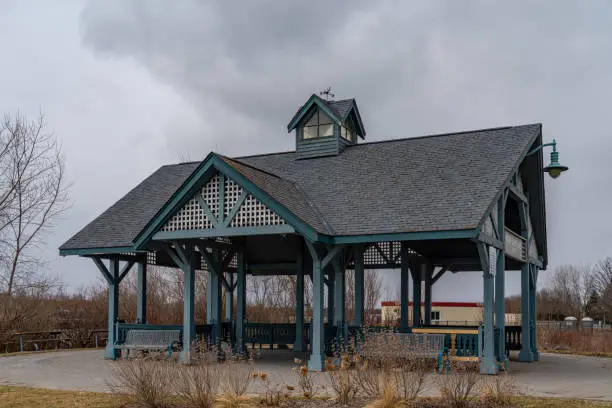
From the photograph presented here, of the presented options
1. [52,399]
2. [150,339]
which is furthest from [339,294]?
[52,399]

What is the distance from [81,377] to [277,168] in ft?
28.7

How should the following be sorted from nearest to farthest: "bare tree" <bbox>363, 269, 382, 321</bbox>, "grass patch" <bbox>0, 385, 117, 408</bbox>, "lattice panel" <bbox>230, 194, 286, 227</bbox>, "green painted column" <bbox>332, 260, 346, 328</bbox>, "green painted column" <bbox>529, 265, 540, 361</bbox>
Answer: "grass patch" <bbox>0, 385, 117, 408</bbox>
"lattice panel" <bbox>230, 194, 286, 227</bbox>
"green painted column" <bbox>332, 260, 346, 328</bbox>
"green painted column" <bbox>529, 265, 540, 361</bbox>
"bare tree" <bbox>363, 269, 382, 321</bbox>

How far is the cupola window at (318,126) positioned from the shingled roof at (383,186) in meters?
0.90

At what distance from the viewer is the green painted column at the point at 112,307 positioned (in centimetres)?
1969

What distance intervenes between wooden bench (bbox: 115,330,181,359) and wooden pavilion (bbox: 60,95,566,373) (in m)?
0.44

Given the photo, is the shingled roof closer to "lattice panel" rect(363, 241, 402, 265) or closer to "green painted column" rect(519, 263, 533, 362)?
"lattice panel" rect(363, 241, 402, 265)

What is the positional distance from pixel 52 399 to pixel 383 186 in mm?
9619

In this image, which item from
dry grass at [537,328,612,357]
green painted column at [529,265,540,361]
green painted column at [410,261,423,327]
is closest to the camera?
green painted column at [529,265,540,361]

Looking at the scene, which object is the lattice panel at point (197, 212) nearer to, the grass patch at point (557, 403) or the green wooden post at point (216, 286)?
the green wooden post at point (216, 286)

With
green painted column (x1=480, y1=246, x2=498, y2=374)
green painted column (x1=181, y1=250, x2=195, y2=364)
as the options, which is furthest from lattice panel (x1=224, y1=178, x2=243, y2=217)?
green painted column (x1=480, y1=246, x2=498, y2=374)

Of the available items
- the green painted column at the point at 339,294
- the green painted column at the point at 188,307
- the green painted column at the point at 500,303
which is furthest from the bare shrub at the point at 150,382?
the green painted column at the point at 500,303

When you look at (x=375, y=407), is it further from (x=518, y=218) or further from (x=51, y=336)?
(x=51, y=336)

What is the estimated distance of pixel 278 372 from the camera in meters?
16.0

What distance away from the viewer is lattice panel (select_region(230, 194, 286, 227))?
52.5 feet
